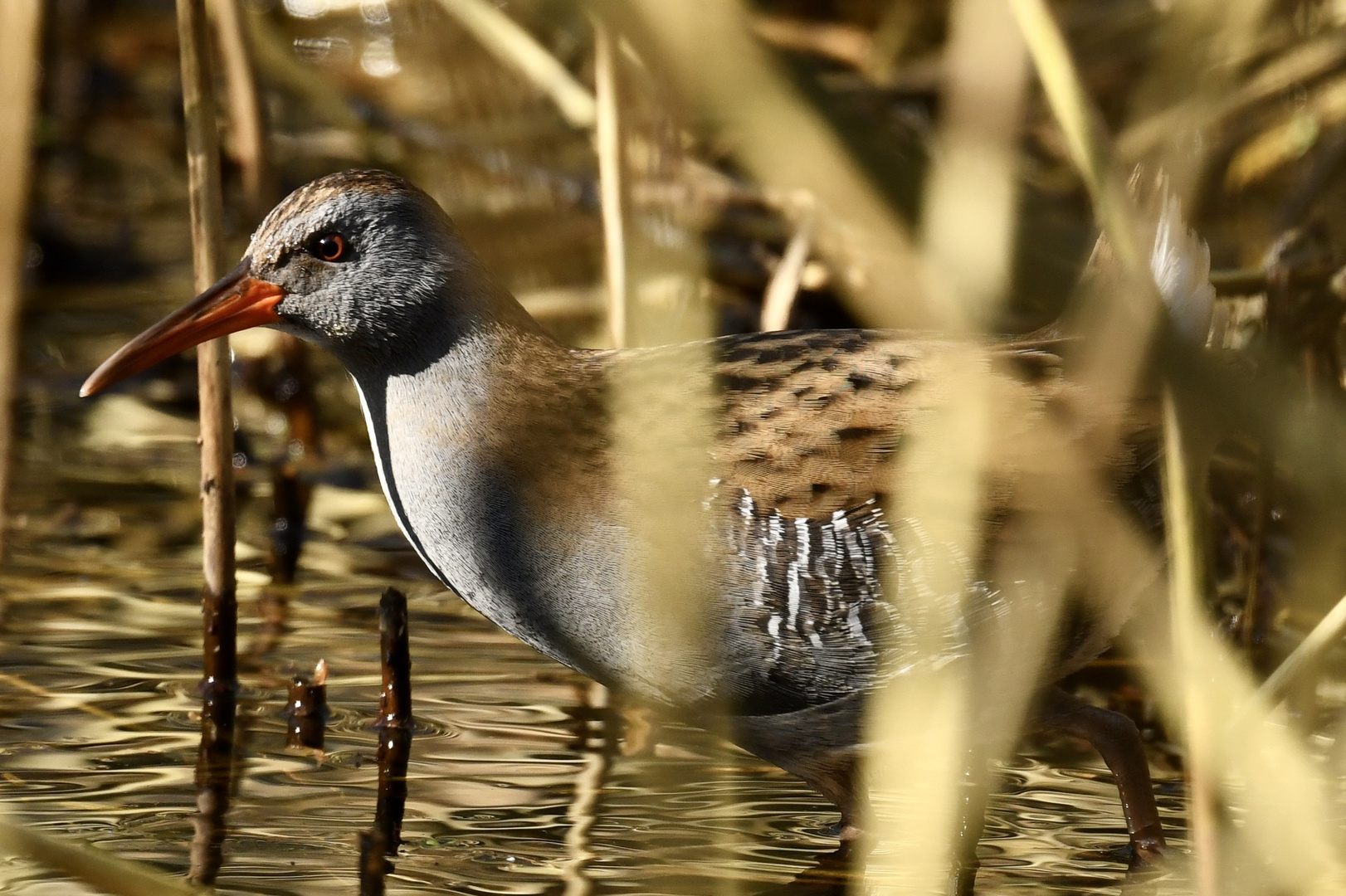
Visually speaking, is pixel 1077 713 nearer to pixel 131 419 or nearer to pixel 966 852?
pixel 966 852

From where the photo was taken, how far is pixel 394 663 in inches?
134

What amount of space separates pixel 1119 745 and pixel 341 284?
160 centimetres

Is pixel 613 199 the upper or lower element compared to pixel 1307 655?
upper

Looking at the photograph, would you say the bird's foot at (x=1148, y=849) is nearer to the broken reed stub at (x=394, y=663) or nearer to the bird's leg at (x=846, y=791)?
the bird's leg at (x=846, y=791)

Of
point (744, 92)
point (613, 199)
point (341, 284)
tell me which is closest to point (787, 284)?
point (613, 199)

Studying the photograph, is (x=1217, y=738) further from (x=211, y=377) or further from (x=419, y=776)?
(x=211, y=377)

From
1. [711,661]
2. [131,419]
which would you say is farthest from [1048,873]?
[131,419]

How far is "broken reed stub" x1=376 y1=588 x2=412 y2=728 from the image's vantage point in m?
3.34

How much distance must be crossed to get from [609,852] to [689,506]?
2.10 ft

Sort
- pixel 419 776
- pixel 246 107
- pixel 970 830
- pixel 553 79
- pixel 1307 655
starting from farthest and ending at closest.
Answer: pixel 553 79 → pixel 246 107 → pixel 419 776 → pixel 970 830 → pixel 1307 655

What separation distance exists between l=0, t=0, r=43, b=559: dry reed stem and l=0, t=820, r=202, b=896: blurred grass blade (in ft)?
1.78

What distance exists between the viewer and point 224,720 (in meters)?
3.46

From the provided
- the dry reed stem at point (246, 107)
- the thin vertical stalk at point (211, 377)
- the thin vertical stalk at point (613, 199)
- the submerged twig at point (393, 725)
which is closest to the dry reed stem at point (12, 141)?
the thin vertical stalk at point (211, 377)

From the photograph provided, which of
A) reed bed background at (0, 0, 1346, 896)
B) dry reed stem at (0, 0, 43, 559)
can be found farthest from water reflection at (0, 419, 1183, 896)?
dry reed stem at (0, 0, 43, 559)
